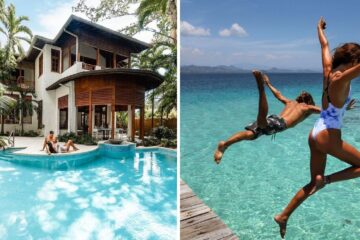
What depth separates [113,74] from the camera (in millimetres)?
5383

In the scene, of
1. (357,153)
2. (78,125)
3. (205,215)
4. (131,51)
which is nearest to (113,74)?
(131,51)

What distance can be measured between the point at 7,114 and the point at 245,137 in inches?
195

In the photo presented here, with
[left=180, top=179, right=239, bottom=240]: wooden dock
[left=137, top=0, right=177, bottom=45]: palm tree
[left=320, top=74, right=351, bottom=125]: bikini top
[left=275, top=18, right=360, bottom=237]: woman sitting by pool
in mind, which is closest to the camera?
[left=275, top=18, right=360, bottom=237]: woman sitting by pool

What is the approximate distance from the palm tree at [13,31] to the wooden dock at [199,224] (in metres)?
3.93

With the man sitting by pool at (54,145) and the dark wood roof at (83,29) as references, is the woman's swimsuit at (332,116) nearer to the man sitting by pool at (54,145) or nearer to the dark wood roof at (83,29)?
the dark wood roof at (83,29)

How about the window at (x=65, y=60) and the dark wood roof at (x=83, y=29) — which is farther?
the window at (x=65, y=60)

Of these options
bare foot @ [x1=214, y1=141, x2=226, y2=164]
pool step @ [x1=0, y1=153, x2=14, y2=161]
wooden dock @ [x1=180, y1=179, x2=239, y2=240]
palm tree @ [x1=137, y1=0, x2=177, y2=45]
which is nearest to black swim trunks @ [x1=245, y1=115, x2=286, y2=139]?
bare foot @ [x1=214, y1=141, x2=226, y2=164]

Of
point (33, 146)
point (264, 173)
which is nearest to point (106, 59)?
point (33, 146)

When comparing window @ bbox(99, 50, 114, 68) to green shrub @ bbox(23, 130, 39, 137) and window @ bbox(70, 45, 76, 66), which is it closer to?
window @ bbox(70, 45, 76, 66)

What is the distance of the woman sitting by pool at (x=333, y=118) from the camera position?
110 cm

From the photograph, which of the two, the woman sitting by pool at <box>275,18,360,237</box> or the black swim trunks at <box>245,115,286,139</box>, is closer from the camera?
the woman sitting by pool at <box>275,18,360,237</box>

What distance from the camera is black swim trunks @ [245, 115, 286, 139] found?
1.39 m

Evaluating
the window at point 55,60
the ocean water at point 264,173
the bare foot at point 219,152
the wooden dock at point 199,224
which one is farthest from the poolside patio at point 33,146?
the bare foot at point 219,152

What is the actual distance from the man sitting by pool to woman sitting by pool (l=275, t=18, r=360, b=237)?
478cm
